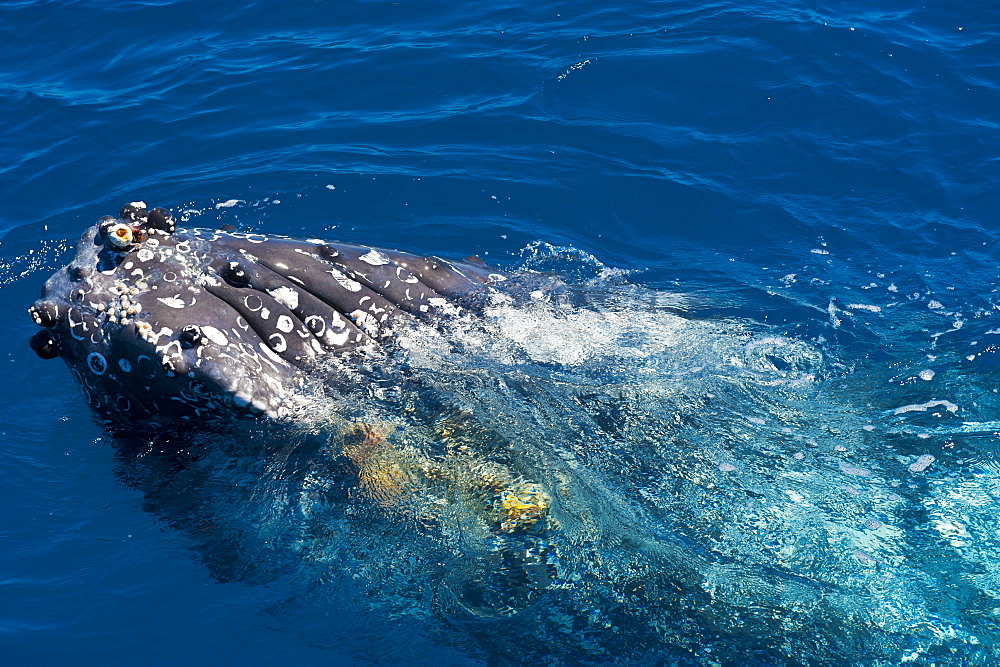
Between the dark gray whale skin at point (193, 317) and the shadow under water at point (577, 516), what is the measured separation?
34 cm

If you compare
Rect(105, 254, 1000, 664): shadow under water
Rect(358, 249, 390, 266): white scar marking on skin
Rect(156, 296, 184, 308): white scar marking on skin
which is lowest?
Rect(105, 254, 1000, 664): shadow under water

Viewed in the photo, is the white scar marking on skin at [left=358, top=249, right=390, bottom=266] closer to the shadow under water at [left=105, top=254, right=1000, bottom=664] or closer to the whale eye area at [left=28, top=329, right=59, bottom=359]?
the shadow under water at [left=105, top=254, right=1000, bottom=664]

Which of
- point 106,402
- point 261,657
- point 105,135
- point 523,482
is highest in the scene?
point 105,135

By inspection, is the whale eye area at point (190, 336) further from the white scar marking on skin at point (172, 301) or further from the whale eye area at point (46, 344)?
the whale eye area at point (46, 344)

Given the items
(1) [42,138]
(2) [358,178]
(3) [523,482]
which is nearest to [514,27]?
(2) [358,178]

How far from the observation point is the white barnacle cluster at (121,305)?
722 cm

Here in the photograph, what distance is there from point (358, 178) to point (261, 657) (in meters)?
8.73

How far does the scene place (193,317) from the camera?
7348mm

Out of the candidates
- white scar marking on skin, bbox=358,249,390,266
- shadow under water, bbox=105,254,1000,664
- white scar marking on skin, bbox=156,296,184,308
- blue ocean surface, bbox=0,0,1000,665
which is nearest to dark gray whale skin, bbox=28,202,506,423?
white scar marking on skin, bbox=156,296,184,308

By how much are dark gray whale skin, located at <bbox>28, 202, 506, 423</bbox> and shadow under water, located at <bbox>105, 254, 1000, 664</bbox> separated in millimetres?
344

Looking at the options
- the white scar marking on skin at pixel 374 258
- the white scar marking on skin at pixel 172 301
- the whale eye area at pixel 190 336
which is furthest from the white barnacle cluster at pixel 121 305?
the white scar marking on skin at pixel 374 258

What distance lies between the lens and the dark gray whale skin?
23.8 ft

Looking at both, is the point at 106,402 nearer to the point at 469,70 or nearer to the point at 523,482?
the point at 523,482

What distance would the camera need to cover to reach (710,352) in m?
9.70
